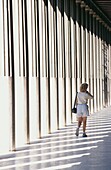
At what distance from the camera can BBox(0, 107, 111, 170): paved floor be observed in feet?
42.3

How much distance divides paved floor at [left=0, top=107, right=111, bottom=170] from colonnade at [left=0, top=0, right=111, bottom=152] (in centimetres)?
76

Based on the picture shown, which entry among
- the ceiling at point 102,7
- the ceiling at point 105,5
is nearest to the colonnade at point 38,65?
the ceiling at point 102,7

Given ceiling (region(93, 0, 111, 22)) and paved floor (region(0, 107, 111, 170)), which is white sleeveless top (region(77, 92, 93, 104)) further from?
ceiling (region(93, 0, 111, 22))

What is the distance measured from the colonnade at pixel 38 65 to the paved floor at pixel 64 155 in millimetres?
760

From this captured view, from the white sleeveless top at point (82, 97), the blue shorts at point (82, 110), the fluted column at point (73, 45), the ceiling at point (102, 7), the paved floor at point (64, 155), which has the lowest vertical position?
the paved floor at point (64, 155)

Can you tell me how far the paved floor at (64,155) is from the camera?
42.3 ft

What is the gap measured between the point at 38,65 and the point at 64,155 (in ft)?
21.0

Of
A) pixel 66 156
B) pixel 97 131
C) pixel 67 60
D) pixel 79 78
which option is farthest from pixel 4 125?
pixel 79 78

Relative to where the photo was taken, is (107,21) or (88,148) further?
(107,21)

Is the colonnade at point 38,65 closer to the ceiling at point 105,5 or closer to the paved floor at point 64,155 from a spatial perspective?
the paved floor at point 64,155

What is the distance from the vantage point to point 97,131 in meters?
22.6

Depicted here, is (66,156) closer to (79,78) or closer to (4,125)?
(4,125)

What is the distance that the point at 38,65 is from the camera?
20750 mm

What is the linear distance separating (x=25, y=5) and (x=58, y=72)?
685 cm
